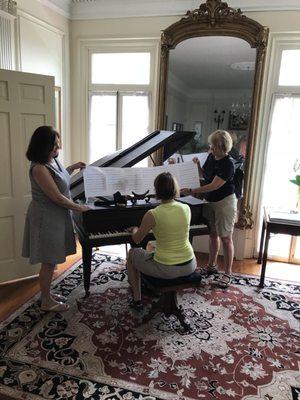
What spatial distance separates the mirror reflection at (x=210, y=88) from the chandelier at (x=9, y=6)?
1758mm

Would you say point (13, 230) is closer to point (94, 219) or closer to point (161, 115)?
point (94, 219)

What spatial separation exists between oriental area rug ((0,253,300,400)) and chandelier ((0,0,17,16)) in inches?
107

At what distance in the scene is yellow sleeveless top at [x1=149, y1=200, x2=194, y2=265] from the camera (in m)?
2.27

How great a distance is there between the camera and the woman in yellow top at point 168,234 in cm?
228

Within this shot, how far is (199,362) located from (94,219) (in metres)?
1.33

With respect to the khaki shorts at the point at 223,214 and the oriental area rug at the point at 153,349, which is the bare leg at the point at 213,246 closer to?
the khaki shorts at the point at 223,214

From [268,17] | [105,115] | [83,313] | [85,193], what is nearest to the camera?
[85,193]

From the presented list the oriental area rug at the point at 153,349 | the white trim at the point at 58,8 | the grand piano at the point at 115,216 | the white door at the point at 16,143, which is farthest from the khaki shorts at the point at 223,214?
the white trim at the point at 58,8

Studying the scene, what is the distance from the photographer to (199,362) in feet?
7.48

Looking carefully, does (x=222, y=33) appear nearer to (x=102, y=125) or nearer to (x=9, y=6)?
(x=102, y=125)

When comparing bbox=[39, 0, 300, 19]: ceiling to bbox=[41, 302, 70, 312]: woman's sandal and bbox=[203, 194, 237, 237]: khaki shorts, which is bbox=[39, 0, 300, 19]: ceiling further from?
bbox=[41, 302, 70, 312]: woman's sandal

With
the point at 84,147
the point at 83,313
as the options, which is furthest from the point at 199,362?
the point at 84,147

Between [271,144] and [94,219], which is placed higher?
[271,144]

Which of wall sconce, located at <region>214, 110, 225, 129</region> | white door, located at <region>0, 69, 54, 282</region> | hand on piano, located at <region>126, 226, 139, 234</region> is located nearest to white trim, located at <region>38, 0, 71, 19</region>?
white door, located at <region>0, 69, 54, 282</region>
